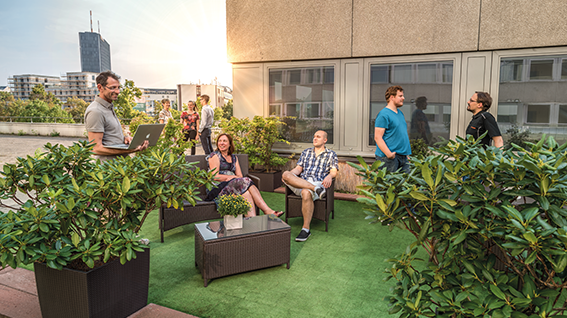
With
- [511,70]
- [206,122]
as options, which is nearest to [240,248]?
[511,70]

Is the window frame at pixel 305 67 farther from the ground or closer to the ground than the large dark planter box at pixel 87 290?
farther from the ground

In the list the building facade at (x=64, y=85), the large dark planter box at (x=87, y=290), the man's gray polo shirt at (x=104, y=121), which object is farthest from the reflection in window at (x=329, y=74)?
the building facade at (x=64, y=85)

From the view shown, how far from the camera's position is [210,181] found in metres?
2.73

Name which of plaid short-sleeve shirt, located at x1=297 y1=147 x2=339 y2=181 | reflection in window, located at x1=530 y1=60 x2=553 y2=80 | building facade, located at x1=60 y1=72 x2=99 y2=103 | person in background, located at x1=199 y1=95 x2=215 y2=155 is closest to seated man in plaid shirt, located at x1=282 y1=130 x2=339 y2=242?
plaid short-sleeve shirt, located at x1=297 y1=147 x2=339 y2=181

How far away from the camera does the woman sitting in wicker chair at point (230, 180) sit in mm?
4602

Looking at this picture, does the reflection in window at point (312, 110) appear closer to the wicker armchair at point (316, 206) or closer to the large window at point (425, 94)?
the large window at point (425, 94)

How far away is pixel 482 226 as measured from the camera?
4.34 ft

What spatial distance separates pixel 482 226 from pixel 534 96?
5372mm

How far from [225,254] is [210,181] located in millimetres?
773

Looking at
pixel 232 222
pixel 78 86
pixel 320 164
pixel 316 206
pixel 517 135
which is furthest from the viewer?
pixel 78 86

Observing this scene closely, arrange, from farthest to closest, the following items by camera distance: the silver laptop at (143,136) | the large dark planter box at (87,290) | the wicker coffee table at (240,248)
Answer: the silver laptop at (143,136) → the wicker coffee table at (240,248) → the large dark planter box at (87,290)

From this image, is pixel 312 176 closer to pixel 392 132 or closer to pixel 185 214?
pixel 392 132

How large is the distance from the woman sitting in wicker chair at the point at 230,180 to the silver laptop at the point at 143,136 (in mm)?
919

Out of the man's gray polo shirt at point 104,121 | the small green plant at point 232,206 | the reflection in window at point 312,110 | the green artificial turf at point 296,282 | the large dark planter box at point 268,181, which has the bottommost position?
the green artificial turf at point 296,282
